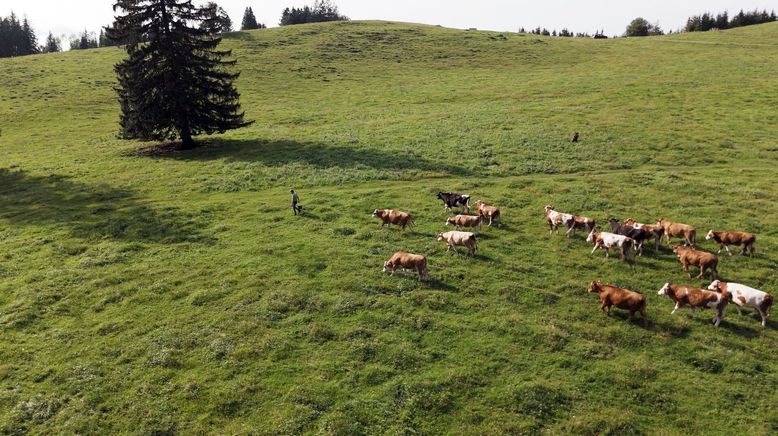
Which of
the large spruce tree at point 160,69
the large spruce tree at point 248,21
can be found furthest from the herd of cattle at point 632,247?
the large spruce tree at point 248,21

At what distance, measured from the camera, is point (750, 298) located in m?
17.2

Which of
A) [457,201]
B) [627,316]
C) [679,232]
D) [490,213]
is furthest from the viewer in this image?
[457,201]

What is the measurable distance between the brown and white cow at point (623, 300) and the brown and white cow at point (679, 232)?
673 centimetres

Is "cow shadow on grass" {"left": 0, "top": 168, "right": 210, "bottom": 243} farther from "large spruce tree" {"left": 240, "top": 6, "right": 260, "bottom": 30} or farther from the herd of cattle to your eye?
"large spruce tree" {"left": 240, "top": 6, "right": 260, "bottom": 30}

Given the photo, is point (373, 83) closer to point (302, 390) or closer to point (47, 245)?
point (47, 245)

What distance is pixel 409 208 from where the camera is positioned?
2827 centimetres

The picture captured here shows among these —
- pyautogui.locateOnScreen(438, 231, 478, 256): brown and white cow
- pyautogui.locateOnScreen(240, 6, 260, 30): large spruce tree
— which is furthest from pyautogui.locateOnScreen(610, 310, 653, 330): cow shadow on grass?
pyautogui.locateOnScreen(240, 6, 260, 30): large spruce tree

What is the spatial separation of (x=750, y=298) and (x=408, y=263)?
11386 millimetres

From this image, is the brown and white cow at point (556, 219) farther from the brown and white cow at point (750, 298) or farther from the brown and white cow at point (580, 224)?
the brown and white cow at point (750, 298)

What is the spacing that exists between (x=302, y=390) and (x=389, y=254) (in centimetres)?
868

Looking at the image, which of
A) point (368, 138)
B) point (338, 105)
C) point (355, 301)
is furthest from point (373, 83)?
point (355, 301)

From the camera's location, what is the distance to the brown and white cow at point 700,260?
64.8 feet

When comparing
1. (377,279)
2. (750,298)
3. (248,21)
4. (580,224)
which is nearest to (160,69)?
(377,279)

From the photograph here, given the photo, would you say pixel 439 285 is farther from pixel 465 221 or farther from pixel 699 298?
pixel 699 298
